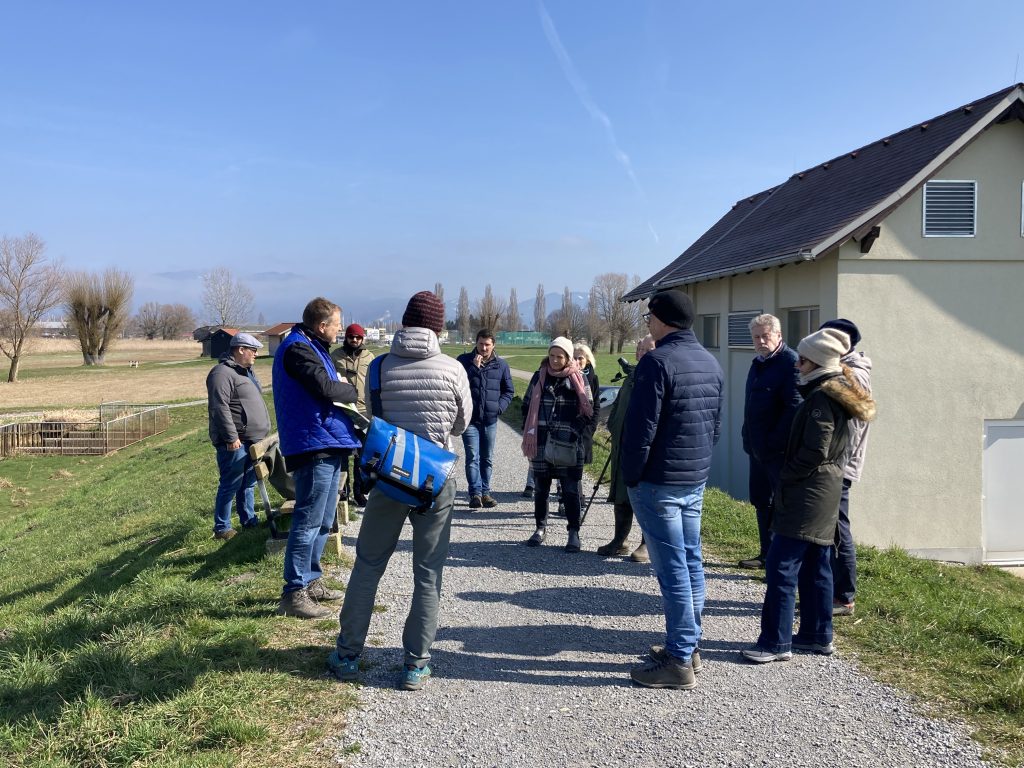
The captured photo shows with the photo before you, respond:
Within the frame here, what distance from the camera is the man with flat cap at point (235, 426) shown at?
276 inches

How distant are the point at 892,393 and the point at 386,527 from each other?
10451 mm

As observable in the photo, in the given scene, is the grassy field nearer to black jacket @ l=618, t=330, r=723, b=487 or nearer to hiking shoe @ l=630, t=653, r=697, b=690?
hiking shoe @ l=630, t=653, r=697, b=690

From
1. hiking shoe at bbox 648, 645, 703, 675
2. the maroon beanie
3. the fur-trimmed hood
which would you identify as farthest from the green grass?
the fur-trimmed hood

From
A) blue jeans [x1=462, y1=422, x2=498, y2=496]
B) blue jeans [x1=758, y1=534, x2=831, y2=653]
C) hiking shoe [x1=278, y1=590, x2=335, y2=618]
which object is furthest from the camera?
blue jeans [x1=462, y1=422, x2=498, y2=496]

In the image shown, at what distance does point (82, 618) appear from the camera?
503cm

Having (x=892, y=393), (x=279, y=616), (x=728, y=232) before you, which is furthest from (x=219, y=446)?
(x=728, y=232)

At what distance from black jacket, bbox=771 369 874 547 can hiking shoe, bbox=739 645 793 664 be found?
68cm

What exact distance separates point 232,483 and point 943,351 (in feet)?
35.4

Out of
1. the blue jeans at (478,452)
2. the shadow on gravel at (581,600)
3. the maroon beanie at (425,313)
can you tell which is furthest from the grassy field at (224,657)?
the blue jeans at (478,452)

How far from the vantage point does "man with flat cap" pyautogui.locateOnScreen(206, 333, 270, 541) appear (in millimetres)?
7016

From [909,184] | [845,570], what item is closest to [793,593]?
[845,570]

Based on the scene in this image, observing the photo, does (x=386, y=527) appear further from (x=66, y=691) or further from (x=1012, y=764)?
(x=1012, y=764)

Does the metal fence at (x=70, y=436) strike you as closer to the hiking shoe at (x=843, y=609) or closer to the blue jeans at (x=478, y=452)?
the blue jeans at (x=478, y=452)

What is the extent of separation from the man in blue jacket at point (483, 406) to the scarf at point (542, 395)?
4.33 ft
